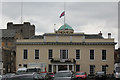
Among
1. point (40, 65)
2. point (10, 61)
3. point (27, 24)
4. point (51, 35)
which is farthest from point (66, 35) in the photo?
point (27, 24)

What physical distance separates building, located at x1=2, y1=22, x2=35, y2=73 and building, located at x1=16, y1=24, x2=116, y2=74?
9.62 metres

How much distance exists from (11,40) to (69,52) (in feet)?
77.7

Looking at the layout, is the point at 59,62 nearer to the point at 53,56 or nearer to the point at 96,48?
the point at 53,56

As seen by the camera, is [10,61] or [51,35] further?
[10,61]

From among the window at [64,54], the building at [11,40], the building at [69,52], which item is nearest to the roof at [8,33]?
the building at [11,40]

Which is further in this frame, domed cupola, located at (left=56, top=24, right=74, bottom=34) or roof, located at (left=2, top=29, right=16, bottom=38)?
roof, located at (left=2, top=29, right=16, bottom=38)

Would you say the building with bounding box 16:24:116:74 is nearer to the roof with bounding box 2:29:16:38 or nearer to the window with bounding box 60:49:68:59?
the window with bounding box 60:49:68:59

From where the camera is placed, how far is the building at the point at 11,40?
69875 mm

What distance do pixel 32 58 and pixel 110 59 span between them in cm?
1514

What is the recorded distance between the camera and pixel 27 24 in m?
89.8

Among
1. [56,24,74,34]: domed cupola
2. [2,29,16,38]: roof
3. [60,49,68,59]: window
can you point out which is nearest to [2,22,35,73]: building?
[2,29,16,38]: roof

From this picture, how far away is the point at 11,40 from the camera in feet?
258

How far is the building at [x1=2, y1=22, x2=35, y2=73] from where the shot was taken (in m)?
69.9

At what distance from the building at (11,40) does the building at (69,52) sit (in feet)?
31.6
